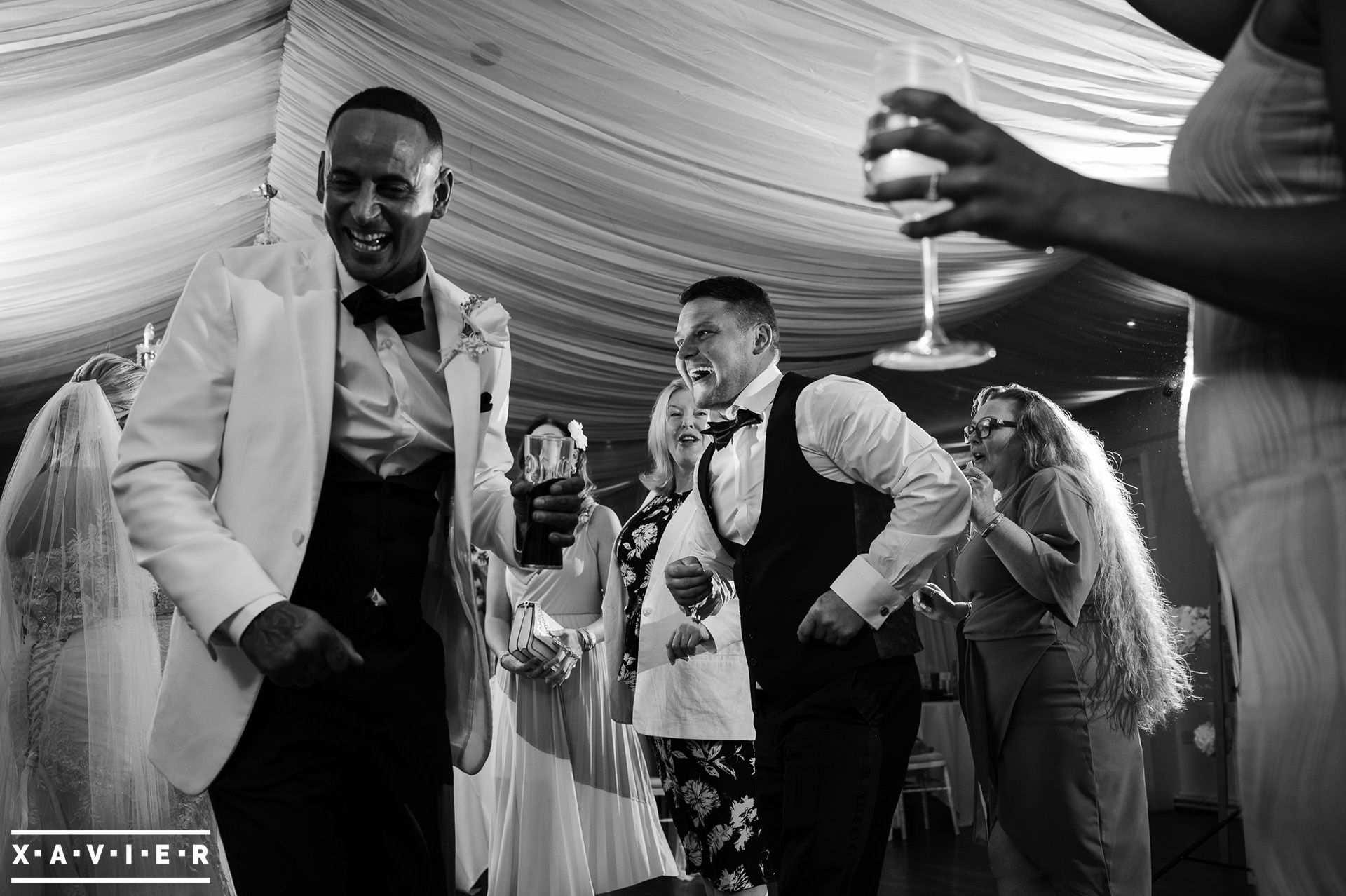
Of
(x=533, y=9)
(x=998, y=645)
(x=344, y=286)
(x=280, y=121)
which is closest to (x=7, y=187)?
(x=280, y=121)

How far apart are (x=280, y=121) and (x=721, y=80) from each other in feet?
10.9

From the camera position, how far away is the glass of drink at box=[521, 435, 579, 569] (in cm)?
179

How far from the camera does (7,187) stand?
6.14 m

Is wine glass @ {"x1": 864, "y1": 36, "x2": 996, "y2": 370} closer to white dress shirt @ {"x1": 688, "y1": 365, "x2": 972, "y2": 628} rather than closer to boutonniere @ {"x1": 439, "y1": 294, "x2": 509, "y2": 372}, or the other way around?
boutonniere @ {"x1": 439, "y1": 294, "x2": 509, "y2": 372}

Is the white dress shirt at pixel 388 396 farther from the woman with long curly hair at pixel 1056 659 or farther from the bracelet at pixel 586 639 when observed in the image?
the bracelet at pixel 586 639

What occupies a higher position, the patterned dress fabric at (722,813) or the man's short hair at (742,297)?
the man's short hair at (742,297)

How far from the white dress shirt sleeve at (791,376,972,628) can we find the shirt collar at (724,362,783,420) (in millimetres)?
221

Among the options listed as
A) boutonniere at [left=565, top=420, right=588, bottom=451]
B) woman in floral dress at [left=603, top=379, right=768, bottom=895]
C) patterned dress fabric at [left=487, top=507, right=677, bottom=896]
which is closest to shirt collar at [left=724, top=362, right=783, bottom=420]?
woman in floral dress at [left=603, top=379, right=768, bottom=895]

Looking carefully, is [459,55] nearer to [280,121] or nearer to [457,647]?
[280,121]

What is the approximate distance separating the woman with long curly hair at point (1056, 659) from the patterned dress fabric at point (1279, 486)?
7.60 feet

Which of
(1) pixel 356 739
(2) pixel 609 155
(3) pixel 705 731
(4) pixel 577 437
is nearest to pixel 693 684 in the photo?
(3) pixel 705 731

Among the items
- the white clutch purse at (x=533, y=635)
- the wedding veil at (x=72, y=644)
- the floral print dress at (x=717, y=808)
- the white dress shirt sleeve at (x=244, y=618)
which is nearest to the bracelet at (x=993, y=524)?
the floral print dress at (x=717, y=808)

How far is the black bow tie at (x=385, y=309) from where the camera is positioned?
1854 millimetres

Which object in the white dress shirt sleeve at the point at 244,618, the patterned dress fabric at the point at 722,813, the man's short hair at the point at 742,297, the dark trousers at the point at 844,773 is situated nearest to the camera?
the white dress shirt sleeve at the point at 244,618
